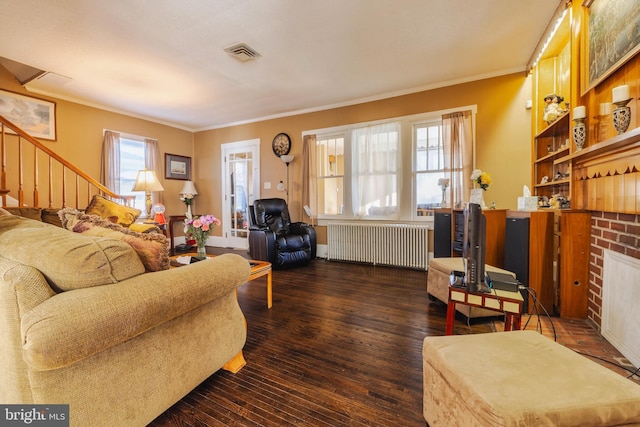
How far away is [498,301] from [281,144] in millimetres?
4433

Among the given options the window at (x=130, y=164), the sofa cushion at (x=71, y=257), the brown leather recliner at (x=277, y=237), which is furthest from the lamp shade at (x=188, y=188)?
the sofa cushion at (x=71, y=257)

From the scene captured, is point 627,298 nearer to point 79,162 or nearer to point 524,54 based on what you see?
point 524,54

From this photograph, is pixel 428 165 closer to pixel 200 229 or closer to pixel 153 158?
pixel 200 229

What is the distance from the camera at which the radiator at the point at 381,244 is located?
3881 millimetres

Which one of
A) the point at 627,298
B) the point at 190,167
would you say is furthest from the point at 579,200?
the point at 190,167

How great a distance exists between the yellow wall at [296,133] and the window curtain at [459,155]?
0.16 metres

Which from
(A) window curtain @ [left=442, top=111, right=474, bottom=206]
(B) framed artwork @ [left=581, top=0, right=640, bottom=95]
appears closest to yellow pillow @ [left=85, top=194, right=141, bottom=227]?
(A) window curtain @ [left=442, top=111, right=474, bottom=206]

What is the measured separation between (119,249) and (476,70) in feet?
13.5

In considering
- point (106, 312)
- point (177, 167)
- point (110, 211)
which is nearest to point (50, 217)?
point (110, 211)

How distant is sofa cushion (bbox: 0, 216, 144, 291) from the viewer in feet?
3.11

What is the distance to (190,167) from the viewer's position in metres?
6.07

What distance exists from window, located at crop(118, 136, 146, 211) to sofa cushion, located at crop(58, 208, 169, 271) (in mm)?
4046

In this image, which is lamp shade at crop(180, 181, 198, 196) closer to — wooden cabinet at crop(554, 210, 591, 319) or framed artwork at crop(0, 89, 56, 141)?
framed artwork at crop(0, 89, 56, 141)

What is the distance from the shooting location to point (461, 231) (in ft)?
9.46
